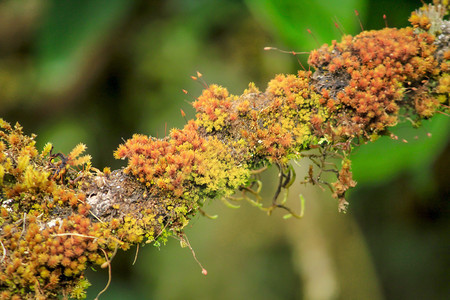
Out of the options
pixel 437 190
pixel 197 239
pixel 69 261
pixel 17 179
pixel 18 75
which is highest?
pixel 18 75

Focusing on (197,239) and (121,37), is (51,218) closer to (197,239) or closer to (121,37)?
(121,37)

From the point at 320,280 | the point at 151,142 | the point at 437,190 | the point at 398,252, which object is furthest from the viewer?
the point at 398,252

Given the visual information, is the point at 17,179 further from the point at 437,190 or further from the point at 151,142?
the point at 437,190

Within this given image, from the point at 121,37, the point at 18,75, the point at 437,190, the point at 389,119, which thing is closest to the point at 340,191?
the point at 389,119

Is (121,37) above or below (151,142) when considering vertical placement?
above

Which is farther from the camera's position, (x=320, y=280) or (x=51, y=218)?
(x=320, y=280)

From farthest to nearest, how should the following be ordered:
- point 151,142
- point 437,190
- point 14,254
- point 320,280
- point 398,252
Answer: point 398,252
point 320,280
point 437,190
point 151,142
point 14,254
